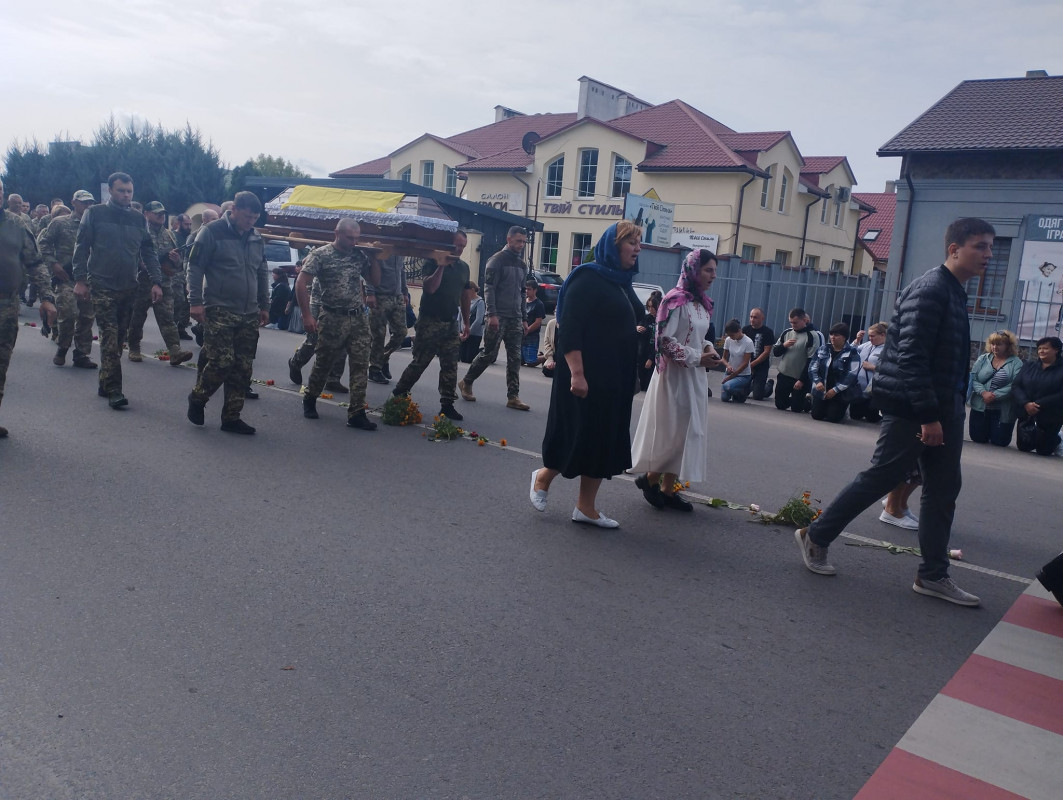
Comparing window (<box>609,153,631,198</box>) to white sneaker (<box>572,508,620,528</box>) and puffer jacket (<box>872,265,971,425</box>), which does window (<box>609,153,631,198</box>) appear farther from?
puffer jacket (<box>872,265,971,425</box>)

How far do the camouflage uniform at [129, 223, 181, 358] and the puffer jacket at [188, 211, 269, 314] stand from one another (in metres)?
2.73

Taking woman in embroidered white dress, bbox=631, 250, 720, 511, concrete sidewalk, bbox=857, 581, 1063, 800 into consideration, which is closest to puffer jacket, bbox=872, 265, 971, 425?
concrete sidewalk, bbox=857, 581, 1063, 800

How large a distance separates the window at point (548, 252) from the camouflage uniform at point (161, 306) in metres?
27.2

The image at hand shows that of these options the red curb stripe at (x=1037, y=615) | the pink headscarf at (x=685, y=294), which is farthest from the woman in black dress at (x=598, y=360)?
the red curb stripe at (x=1037, y=615)

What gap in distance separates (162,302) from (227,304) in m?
4.62

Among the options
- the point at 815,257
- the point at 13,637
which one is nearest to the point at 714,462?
the point at 13,637

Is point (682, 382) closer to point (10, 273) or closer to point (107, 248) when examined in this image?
point (10, 273)

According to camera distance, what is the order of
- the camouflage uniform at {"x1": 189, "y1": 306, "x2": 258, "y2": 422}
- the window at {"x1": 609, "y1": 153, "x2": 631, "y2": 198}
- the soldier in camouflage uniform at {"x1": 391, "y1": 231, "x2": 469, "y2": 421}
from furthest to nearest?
1. the window at {"x1": 609, "y1": 153, "x2": 631, "y2": 198}
2. the soldier in camouflage uniform at {"x1": 391, "y1": 231, "x2": 469, "y2": 421}
3. the camouflage uniform at {"x1": 189, "y1": 306, "x2": 258, "y2": 422}

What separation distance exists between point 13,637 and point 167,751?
121cm

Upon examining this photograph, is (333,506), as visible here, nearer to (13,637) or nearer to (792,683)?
(13,637)

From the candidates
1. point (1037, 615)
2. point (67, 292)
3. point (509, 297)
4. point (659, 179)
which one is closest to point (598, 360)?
point (1037, 615)

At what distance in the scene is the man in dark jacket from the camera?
4957mm

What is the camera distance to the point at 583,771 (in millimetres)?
3205

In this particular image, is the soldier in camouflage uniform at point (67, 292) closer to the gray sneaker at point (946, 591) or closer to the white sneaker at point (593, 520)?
the white sneaker at point (593, 520)
